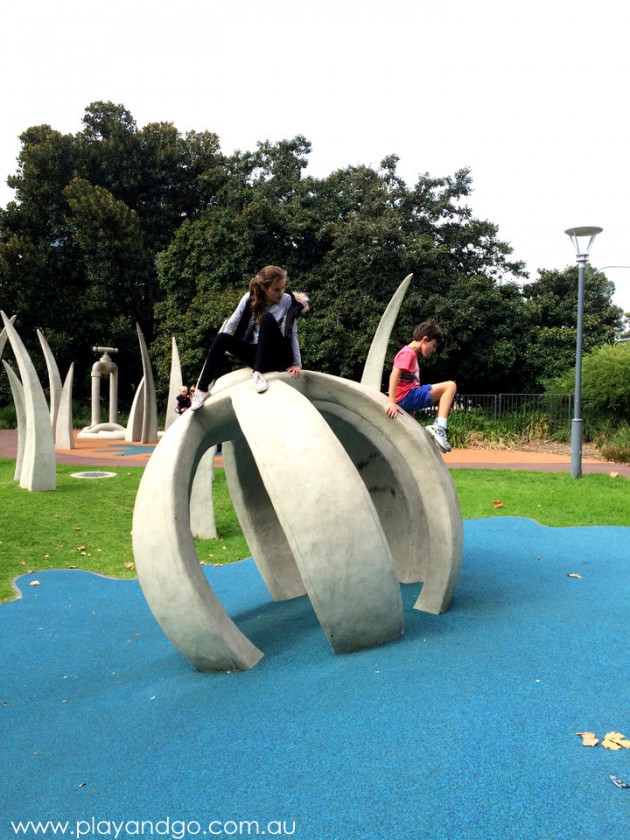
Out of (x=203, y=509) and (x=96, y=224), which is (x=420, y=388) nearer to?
(x=203, y=509)

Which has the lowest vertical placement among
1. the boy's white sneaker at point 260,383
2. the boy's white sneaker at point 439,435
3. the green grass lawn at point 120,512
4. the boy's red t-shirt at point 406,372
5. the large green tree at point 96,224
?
the green grass lawn at point 120,512

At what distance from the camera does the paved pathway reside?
17578 millimetres

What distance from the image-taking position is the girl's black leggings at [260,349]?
219 inches

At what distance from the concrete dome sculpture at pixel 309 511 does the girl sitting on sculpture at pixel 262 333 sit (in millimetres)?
144

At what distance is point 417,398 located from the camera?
6.55m

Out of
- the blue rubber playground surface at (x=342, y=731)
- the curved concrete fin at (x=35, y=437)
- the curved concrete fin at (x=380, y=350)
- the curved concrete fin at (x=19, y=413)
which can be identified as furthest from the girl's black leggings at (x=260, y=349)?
the curved concrete fin at (x=19, y=413)

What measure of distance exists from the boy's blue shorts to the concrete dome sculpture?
0.49 m

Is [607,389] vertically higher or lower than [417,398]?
higher

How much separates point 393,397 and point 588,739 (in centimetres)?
345

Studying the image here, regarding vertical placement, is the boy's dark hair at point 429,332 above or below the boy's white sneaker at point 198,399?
above

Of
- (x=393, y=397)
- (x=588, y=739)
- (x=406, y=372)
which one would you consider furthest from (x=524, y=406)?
(x=588, y=739)

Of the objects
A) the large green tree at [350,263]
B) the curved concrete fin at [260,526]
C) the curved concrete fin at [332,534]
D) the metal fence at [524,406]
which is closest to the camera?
the curved concrete fin at [332,534]

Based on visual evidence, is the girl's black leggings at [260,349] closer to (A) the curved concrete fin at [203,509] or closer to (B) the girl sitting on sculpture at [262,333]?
(B) the girl sitting on sculpture at [262,333]

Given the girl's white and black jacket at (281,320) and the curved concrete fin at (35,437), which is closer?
the girl's white and black jacket at (281,320)
